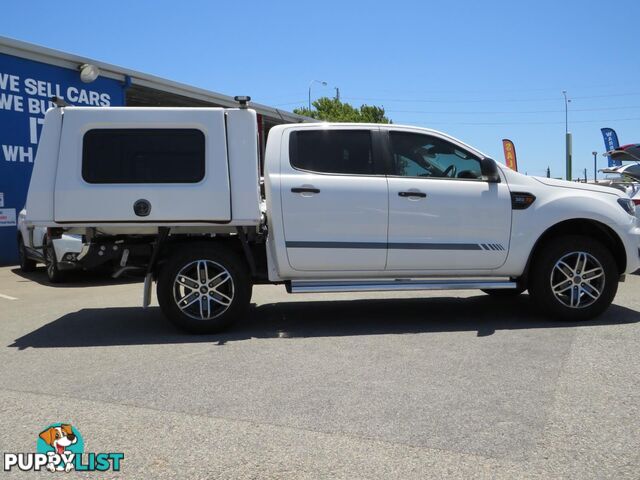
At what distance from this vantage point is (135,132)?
579 cm

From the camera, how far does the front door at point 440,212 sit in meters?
5.97

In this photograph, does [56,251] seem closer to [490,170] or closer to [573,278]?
[490,170]

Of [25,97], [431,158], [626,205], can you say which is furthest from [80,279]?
[626,205]

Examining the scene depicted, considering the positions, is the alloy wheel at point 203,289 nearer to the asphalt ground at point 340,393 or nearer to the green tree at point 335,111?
the asphalt ground at point 340,393

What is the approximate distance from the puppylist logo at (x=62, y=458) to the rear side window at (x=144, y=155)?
294 cm

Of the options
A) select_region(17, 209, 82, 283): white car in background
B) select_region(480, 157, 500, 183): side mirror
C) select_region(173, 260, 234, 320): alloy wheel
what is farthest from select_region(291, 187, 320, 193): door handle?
select_region(17, 209, 82, 283): white car in background

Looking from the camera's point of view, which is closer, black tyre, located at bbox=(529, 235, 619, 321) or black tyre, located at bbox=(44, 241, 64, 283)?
black tyre, located at bbox=(529, 235, 619, 321)

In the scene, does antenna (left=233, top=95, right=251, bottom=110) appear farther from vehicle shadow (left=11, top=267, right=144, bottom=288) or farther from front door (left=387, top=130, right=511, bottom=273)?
vehicle shadow (left=11, top=267, right=144, bottom=288)

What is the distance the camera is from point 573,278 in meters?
6.16

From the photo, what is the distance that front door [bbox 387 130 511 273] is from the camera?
5973 mm

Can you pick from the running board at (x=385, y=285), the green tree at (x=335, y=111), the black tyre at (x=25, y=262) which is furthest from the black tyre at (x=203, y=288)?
the green tree at (x=335, y=111)

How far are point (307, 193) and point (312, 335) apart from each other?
142cm

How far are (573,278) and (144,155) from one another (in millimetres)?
4593

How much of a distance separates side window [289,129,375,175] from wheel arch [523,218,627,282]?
197cm
